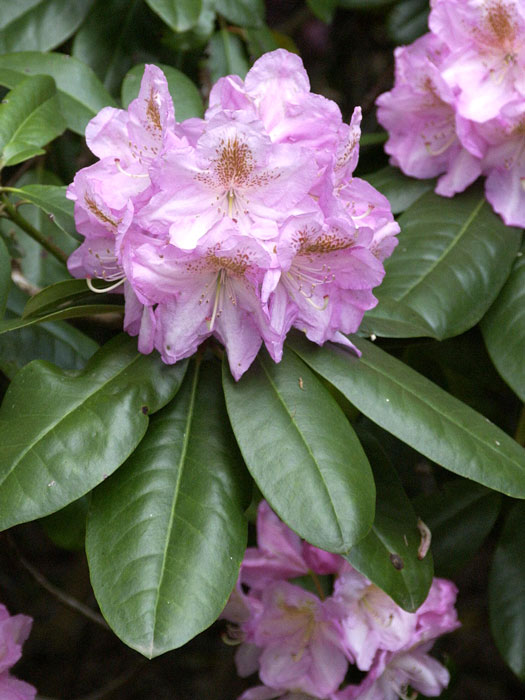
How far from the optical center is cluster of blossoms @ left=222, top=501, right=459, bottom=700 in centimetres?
117

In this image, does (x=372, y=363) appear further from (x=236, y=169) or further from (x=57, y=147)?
(x=57, y=147)

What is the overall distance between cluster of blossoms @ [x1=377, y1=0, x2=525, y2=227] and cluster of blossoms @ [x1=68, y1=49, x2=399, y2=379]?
0.40 m

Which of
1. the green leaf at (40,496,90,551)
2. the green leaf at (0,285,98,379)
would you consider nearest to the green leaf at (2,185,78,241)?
the green leaf at (0,285,98,379)

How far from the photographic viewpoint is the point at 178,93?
51.6 inches

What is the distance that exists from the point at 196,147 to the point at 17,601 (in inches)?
63.6

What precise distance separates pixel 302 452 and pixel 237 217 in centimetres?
26

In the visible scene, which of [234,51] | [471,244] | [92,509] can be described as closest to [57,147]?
[234,51]

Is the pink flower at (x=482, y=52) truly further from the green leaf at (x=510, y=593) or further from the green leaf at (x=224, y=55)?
the green leaf at (x=510, y=593)


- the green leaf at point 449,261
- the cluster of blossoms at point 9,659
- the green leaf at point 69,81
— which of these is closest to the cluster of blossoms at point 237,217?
the green leaf at point 449,261

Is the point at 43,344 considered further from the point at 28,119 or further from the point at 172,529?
the point at 172,529

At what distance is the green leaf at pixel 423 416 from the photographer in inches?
35.9

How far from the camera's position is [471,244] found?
1.29 metres

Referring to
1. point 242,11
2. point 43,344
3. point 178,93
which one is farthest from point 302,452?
point 242,11

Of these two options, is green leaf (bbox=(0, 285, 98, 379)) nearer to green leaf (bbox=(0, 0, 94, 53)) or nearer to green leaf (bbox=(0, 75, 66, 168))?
green leaf (bbox=(0, 75, 66, 168))
